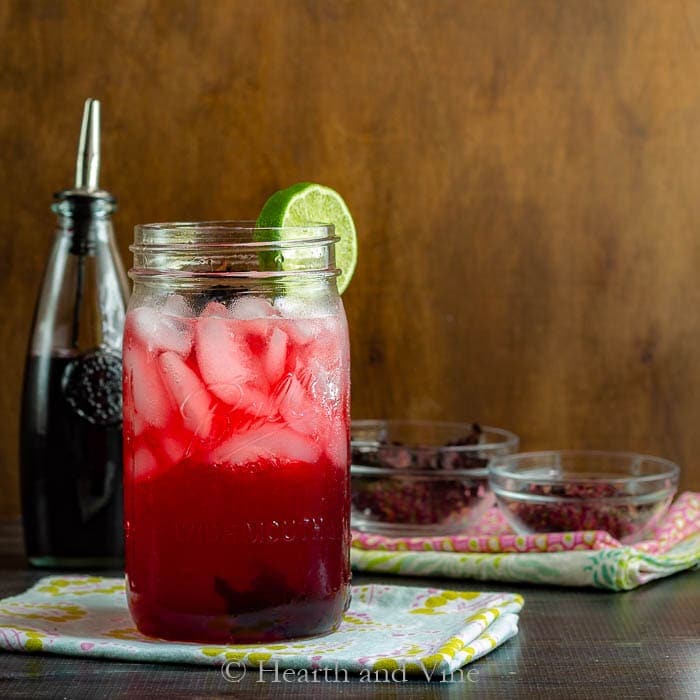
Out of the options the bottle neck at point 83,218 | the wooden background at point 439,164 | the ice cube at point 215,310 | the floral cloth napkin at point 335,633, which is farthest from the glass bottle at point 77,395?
the ice cube at point 215,310

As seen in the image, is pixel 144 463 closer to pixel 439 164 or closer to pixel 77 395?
pixel 77 395

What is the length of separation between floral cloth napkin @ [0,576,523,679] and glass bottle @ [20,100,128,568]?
125 millimetres

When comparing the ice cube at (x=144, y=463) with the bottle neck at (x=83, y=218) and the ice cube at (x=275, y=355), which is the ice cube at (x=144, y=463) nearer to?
the ice cube at (x=275, y=355)

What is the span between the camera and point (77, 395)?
1.35 metres

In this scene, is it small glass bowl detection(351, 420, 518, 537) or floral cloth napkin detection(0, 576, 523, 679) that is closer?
floral cloth napkin detection(0, 576, 523, 679)

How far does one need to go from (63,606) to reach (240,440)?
11.3 inches

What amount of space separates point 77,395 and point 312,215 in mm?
416

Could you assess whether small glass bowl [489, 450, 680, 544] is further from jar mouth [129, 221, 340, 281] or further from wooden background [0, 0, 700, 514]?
jar mouth [129, 221, 340, 281]

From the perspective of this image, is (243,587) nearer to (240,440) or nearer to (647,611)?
(240,440)

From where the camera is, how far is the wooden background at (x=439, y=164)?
163 centimetres

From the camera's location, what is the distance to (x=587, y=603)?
1220mm

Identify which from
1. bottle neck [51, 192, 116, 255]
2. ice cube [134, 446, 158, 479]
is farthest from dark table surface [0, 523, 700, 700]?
bottle neck [51, 192, 116, 255]

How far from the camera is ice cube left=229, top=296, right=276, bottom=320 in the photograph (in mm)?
1003

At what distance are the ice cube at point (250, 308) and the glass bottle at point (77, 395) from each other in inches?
15.4
